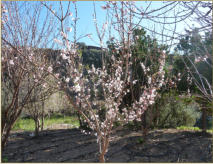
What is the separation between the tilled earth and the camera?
3.88 meters

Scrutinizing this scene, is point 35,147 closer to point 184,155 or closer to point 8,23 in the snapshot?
point 8,23

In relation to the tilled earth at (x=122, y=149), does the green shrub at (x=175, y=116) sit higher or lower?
higher

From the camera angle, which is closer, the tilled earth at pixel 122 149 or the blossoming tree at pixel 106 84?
the blossoming tree at pixel 106 84

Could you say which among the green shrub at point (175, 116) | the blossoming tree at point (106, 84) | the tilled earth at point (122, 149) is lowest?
the tilled earth at point (122, 149)

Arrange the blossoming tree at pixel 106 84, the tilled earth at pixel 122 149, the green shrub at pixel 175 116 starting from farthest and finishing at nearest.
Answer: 1. the green shrub at pixel 175 116
2. the tilled earth at pixel 122 149
3. the blossoming tree at pixel 106 84

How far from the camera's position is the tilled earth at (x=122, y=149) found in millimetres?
3879

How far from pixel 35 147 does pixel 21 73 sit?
7.62 feet

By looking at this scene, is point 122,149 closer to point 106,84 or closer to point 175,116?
point 106,84

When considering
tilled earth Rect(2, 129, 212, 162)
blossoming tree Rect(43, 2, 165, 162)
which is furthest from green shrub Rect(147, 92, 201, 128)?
blossoming tree Rect(43, 2, 165, 162)

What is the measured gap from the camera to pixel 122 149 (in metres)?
4.36

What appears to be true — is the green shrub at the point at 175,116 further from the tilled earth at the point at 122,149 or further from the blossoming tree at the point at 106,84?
the blossoming tree at the point at 106,84

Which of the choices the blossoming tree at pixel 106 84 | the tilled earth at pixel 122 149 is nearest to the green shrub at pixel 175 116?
the tilled earth at pixel 122 149

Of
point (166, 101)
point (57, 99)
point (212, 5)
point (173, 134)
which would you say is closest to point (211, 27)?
point (212, 5)

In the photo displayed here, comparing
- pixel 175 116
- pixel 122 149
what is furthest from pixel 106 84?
pixel 175 116
